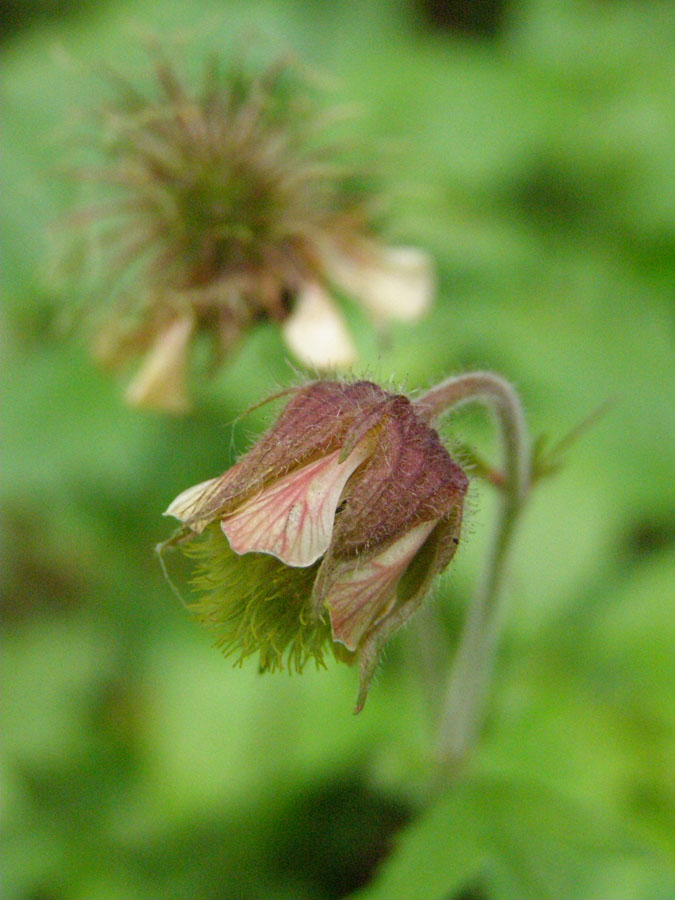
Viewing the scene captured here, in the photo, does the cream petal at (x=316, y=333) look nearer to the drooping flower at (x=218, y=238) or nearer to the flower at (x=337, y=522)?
the drooping flower at (x=218, y=238)

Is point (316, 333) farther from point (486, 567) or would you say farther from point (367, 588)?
point (367, 588)

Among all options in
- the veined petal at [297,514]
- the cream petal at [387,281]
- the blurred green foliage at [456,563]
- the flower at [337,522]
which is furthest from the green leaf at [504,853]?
the cream petal at [387,281]

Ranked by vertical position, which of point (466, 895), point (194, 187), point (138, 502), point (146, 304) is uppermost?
point (194, 187)

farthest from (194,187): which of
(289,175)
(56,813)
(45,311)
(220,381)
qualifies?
(56,813)

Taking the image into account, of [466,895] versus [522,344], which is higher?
[522,344]

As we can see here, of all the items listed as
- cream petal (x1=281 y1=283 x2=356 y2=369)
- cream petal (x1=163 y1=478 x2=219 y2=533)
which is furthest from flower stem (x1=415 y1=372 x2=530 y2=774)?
cream petal (x1=281 y1=283 x2=356 y2=369)

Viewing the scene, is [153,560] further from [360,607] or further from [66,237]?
[360,607]

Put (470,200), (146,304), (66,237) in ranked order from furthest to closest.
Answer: (470,200), (66,237), (146,304)
